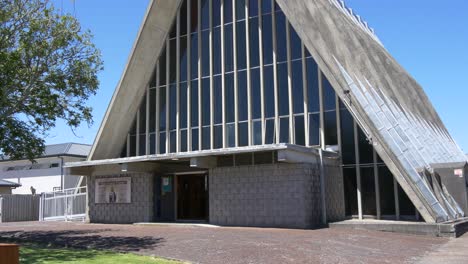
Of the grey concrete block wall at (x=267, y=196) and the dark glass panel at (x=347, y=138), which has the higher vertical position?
the dark glass panel at (x=347, y=138)

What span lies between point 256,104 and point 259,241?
1145cm

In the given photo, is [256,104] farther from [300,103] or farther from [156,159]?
[156,159]

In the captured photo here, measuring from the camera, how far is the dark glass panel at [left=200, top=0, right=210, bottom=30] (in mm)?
27156

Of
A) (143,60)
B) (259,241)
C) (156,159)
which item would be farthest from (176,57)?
(259,241)

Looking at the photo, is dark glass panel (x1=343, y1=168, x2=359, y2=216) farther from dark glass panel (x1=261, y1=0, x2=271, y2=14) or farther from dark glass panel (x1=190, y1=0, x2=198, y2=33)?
dark glass panel (x1=190, y1=0, x2=198, y2=33)

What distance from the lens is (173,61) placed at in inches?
1099

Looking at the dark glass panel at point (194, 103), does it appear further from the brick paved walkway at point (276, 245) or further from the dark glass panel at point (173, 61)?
the brick paved walkway at point (276, 245)

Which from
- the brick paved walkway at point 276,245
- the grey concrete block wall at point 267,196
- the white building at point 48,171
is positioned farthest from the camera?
the white building at point 48,171

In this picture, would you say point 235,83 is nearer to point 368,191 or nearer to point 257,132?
point 257,132

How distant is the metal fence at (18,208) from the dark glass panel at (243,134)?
15.3 m

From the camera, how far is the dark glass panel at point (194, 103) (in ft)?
87.3

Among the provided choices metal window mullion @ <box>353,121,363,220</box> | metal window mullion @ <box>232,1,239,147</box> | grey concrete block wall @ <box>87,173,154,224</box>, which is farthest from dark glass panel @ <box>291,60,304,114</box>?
grey concrete block wall @ <box>87,173,154,224</box>

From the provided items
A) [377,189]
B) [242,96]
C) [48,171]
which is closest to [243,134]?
[242,96]

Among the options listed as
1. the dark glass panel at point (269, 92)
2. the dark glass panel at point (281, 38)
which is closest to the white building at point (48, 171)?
the dark glass panel at point (269, 92)
